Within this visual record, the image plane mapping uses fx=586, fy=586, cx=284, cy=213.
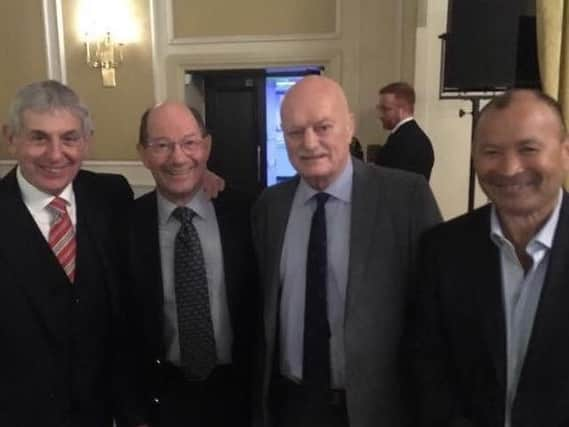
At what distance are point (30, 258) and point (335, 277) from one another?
82cm

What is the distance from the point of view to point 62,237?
1.63 m

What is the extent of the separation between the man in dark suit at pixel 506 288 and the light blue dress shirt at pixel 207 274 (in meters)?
0.63

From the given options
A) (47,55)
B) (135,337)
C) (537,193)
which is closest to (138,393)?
(135,337)

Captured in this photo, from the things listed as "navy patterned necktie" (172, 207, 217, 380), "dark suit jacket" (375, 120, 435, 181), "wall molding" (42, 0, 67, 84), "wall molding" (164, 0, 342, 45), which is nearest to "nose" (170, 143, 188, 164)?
"navy patterned necktie" (172, 207, 217, 380)

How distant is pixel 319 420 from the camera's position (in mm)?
1598

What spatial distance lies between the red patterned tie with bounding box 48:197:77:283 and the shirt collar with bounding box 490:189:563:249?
111 centimetres

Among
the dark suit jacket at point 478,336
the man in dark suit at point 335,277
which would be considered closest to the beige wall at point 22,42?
the man in dark suit at point 335,277

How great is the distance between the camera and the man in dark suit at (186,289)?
1.73m

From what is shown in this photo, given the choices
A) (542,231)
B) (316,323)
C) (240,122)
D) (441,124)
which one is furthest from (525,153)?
(240,122)

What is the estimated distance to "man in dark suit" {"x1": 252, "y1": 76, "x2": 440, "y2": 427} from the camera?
153cm

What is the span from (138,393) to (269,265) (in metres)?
0.57

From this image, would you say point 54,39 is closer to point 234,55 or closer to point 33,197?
point 234,55

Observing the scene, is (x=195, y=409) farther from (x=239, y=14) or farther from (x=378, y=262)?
(x=239, y=14)

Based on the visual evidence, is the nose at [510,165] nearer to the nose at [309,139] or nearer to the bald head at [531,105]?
the bald head at [531,105]
